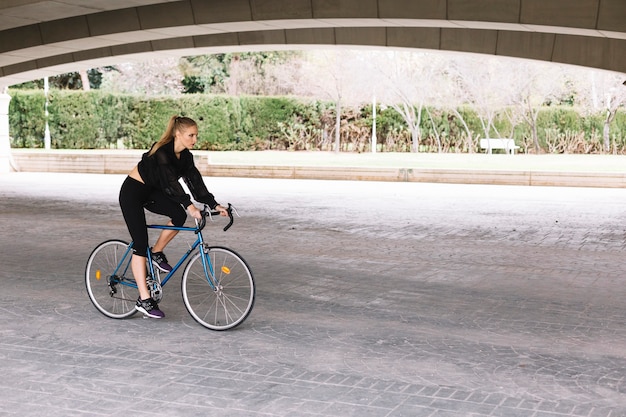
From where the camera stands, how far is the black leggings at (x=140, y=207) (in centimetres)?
768

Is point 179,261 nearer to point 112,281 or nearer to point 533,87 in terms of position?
point 112,281

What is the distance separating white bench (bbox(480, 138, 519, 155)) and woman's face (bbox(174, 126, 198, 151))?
30219mm

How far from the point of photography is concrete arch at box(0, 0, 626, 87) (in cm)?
1563

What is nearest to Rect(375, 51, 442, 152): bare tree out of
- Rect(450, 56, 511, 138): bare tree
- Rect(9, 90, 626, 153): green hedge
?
Rect(9, 90, 626, 153): green hedge

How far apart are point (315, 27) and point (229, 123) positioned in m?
20.5

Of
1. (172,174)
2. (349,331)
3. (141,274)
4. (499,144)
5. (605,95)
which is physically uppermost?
(172,174)

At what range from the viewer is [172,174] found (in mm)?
7449

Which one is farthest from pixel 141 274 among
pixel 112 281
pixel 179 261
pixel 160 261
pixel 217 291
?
pixel 217 291

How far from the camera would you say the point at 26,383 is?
595 cm

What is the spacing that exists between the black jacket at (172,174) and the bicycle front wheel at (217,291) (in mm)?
462

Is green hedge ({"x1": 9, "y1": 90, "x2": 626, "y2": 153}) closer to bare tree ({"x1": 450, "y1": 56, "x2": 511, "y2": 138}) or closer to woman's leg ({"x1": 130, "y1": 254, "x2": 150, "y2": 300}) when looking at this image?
bare tree ({"x1": 450, "y1": 56, "x2": 511, "y2": 138})

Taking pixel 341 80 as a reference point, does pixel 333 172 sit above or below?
below

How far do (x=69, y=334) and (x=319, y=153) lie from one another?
107ft

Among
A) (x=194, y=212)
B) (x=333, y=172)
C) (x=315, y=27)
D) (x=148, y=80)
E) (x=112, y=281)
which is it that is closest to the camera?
(x=194, y=212)
